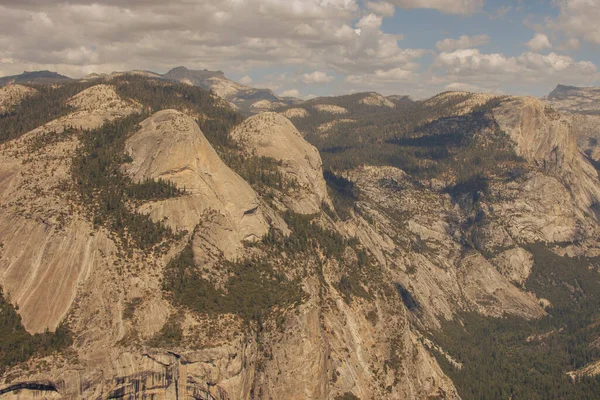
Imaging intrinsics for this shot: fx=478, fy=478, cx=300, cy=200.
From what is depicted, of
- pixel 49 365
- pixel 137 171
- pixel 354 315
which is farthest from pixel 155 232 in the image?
pixel 354 315

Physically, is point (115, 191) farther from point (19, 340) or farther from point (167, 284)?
point (19, 340)

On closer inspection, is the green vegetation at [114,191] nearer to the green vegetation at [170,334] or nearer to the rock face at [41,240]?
the rock face at [41,240]

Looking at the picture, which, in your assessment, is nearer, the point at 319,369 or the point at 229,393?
the point at 229,393

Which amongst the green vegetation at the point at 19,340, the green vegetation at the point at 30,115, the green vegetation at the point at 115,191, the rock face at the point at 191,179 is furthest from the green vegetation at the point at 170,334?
the green vegetation at the point at 30,115

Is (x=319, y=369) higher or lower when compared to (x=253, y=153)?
lower

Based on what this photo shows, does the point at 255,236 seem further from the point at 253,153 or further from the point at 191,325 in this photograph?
the point at 253,153

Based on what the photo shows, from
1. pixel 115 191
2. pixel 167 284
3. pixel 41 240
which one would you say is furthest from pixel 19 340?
pixel 115 191
